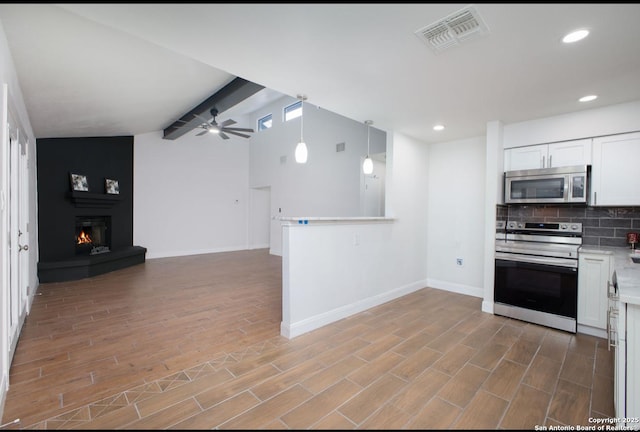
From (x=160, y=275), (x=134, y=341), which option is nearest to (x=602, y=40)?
(x=134, y=341)

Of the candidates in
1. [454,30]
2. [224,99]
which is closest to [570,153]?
[454,30]

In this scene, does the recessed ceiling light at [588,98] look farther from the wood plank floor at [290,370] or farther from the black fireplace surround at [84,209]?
the black fireplace surround at [84,209]

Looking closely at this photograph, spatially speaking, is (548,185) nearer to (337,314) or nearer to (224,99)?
(337,314)

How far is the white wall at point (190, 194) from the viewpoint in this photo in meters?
7.24

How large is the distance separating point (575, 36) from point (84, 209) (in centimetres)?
748

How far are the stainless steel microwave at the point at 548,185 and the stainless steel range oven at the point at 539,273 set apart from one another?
0.42m

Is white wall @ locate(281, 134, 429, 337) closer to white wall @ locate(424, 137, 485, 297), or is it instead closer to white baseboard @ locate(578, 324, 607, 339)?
white wall @ locate(424, 137, 485, 297)

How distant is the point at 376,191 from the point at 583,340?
4474mm

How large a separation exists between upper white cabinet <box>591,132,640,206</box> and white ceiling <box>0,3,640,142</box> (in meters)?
0.43

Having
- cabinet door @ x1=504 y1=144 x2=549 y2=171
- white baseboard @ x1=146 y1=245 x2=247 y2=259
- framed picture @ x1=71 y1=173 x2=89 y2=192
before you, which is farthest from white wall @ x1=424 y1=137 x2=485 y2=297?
framed picture @ x1=71 y1=173 x2=89 y2=192

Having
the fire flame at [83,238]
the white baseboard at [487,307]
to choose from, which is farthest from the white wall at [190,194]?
the white baseboard at [487,307]

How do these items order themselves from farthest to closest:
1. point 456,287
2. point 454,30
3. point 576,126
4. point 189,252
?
point 189,252
point 456,287
point 576,126
point 454,30

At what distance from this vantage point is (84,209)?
223 inches

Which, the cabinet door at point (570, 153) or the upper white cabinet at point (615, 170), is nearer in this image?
the upper white cabinet at point (615, 170)
